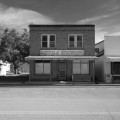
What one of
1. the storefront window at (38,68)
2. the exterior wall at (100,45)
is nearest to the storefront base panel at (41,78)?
the storefront window at (38,68)

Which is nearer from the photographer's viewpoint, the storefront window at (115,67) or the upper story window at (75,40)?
the storefront window at (115,67)

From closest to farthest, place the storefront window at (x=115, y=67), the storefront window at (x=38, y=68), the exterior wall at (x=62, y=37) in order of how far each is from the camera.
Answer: the storefront window at (x=115, y=67) < the exterior wall at (x=62, y=37) < the storefront window at (x=38, y=68)

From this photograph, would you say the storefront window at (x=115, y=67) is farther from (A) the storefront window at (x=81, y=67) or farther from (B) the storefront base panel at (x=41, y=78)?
(B) the storefront base panel at (x=41, y=78)

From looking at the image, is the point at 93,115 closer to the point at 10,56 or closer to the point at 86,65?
the point at 86,65

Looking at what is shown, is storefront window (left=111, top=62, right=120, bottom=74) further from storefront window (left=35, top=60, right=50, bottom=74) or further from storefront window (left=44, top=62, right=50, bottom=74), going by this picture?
storefront window (left=35, top=60, right=50, bottom=74)

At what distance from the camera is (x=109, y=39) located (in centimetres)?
2809

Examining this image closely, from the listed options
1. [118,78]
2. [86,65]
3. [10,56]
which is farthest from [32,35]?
[118,78]

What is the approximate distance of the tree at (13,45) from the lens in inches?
1244

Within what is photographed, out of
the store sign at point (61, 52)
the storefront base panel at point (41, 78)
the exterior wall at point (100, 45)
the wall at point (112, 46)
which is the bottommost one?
the storefront base panel at point (41, 78)

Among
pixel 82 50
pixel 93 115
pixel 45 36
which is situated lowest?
pixel 93 115

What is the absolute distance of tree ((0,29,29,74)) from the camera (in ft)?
104

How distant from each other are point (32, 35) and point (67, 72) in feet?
21.6

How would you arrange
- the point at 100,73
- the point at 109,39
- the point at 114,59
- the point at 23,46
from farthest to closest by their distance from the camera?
the point at 23,46 → the point at 100,73 → the point at 109,39 → the point at 114,59

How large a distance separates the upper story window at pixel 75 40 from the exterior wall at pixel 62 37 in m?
0.41
